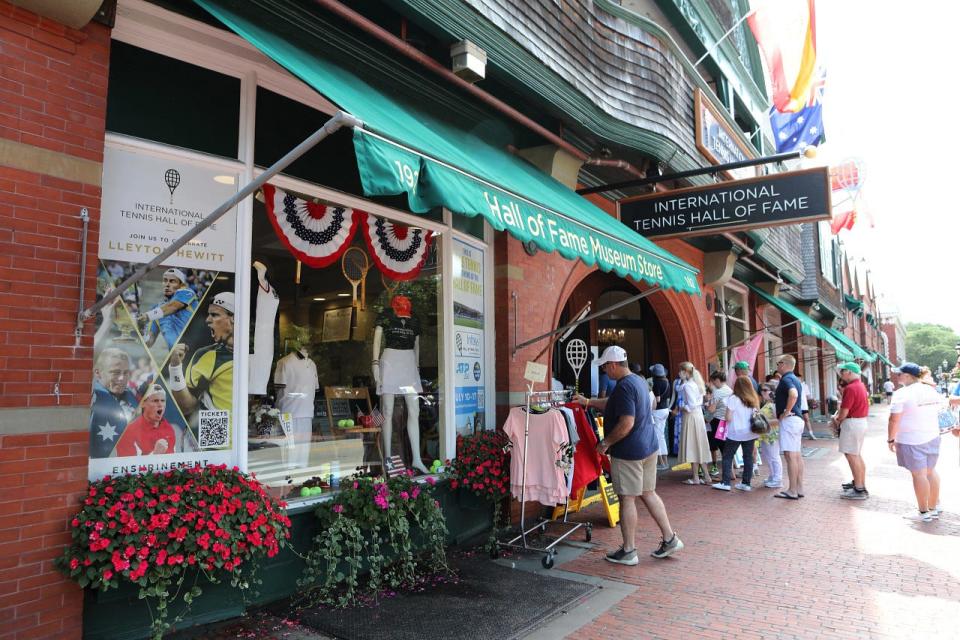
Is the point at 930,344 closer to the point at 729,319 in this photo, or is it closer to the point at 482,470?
the point at 729,319

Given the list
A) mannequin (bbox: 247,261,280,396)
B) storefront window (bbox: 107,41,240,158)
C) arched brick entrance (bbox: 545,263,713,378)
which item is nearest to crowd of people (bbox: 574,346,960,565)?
arched brick entrance (bbox: 545,263,713,378)

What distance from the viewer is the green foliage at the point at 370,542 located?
15.3 feet

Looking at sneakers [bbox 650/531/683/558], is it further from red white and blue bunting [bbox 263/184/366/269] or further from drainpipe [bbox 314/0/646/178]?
drainpipe [bbox 314/0/646/178]

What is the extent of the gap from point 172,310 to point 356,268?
233cm

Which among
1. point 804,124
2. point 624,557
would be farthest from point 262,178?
point 804,124

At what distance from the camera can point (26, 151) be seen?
11.7ft

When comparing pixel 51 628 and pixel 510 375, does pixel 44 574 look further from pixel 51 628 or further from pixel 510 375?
pixel 510 375

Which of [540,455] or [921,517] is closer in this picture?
[540,455]

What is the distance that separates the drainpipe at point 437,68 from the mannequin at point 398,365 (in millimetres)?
2226

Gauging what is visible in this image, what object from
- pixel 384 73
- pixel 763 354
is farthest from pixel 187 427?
pixel 763 354

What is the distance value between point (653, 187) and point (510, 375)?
4.22 meters

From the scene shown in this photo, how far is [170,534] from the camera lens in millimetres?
3648

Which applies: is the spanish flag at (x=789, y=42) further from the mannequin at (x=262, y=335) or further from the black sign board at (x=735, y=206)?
the mannequin at (x=262, y=335)

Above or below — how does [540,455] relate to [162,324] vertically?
below
